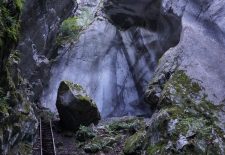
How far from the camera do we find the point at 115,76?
71.9ft

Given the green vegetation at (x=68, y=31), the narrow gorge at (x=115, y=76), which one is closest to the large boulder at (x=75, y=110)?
the narrow gorge at (x=115, y=76)

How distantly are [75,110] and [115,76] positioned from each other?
20.3 feet

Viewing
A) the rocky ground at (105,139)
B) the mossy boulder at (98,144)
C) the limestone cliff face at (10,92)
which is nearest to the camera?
the limestone cliff face at (10,92)

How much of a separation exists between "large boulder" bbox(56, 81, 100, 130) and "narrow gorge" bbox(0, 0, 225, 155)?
4 cm

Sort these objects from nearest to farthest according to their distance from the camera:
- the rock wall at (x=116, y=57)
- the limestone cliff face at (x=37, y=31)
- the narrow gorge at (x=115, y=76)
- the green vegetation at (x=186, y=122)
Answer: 1. the narrow gorge at (x=115, y=76)
2. the green vegetation at (x=186, y=122)
3. the limestone cliff face at (x=37, y=31)
4. the rock wall at (x=116, y=57)

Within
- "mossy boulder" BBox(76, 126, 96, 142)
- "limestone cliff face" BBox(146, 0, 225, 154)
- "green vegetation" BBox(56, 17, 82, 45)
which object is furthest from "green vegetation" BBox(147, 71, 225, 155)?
"green vegetation" BBox(56, 17, 82, 45)

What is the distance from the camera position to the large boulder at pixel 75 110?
53.1 ft

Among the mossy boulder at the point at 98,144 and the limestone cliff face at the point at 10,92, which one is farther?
the mossy boulder at the point at 98,144

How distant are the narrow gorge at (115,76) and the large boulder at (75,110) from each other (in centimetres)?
4

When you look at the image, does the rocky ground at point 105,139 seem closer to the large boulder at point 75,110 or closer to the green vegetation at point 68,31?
the large boulder at point 75,110

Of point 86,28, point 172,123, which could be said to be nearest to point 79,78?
point 86,28

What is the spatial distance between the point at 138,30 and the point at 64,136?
8964 millimetres

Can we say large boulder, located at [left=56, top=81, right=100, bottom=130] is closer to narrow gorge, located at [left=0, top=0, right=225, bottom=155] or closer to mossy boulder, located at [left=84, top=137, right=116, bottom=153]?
narrow gorge, located at [left=0, top=0, right=225, bottom=155]

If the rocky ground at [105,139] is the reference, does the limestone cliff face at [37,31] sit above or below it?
above
